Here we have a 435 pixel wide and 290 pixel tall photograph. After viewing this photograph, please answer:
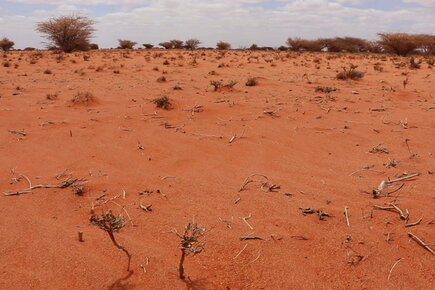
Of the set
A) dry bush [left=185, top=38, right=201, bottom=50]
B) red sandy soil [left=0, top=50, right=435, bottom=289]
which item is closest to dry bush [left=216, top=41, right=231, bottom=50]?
dry bush [left=185, top=38, right=201, bottom=50]

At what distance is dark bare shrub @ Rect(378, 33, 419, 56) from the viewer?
80.3 ft

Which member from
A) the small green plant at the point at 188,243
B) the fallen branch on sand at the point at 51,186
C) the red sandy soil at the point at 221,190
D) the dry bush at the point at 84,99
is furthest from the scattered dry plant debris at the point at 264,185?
the dry bush at the point at 84,99

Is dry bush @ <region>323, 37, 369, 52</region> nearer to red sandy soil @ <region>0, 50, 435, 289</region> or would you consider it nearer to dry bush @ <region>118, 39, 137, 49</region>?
dry bush @ <region>118, 39, 137, 49</region>

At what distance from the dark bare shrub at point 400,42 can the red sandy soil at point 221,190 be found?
19.8m

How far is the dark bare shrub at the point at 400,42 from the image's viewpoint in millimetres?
24469

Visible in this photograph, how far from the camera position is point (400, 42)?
24.6m

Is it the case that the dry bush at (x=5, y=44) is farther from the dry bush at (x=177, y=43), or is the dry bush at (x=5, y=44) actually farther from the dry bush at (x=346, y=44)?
the dry bush at (x=346, y=44)

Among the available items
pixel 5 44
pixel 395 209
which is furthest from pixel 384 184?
pixel 5 44

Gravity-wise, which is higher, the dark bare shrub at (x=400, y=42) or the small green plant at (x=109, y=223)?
the dark bare shrub at (x=400, y=42)

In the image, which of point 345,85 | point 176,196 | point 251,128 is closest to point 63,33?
point 345,85

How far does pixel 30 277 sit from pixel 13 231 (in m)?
0.68

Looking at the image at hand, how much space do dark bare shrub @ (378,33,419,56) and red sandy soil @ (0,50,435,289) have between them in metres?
19.8

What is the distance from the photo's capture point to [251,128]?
18.4 ft

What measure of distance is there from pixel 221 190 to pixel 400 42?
25.4 m
